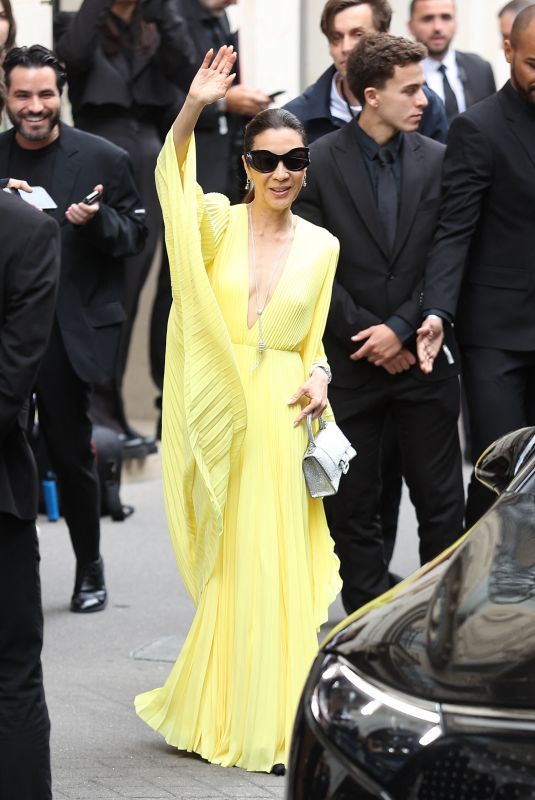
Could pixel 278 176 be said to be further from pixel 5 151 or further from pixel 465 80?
pixel 465 80

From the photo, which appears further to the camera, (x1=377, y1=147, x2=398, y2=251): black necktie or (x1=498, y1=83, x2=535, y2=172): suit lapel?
(x1=377, y1=147, x2=398, y2=251): black necktie

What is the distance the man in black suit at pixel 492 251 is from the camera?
20.2 ft

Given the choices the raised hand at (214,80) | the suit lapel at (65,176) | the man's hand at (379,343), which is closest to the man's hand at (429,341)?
the man's hand at (379,343)

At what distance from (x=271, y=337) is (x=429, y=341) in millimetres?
883

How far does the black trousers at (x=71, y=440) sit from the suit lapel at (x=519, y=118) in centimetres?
207

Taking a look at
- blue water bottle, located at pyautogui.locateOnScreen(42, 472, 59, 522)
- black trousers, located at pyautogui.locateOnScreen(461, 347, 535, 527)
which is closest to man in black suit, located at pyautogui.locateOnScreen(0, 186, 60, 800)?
black trousers, located at pyautogui.locateOnScreen(461, 347, 535, 527)

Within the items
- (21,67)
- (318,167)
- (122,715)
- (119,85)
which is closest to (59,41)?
(119,85)

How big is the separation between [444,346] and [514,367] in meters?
0.27

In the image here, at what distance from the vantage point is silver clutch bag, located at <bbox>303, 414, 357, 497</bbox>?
5281 millimetres

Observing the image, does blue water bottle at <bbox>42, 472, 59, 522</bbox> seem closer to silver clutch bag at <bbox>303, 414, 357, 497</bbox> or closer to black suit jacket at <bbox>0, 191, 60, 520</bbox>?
silver clutch bag at <bbox>303, 414, 357, 497</bbox>

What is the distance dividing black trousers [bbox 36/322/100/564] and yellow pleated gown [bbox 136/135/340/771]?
5.36 ft

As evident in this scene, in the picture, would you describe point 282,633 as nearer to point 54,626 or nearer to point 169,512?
point 169,512

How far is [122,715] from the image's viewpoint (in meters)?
5.77

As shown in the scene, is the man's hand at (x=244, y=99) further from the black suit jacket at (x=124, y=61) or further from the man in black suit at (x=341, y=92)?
the man in black suit at (x=341, y=92)
